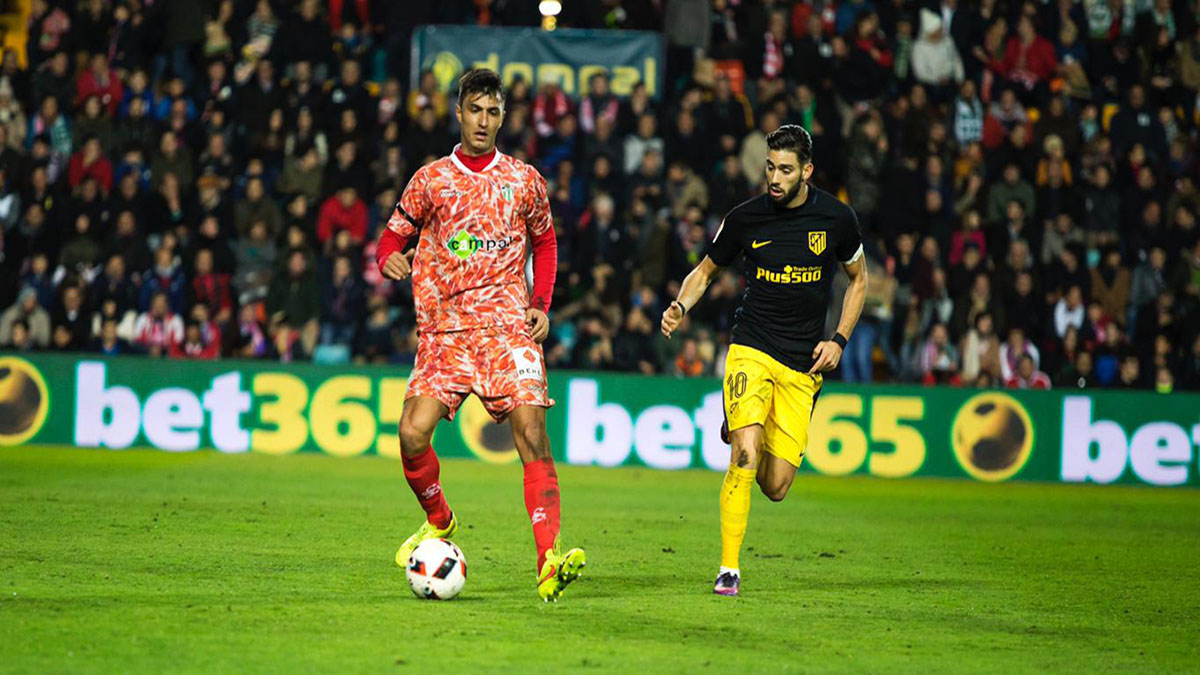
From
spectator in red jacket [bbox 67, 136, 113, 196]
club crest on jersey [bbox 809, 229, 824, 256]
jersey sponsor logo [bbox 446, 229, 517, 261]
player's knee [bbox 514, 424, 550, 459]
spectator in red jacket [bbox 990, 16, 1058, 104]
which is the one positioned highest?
spectator in red jacket [bbox 990, 16, 1058, 104]

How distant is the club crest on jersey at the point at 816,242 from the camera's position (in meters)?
9.13

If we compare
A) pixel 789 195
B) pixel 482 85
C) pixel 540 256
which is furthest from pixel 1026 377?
pixel 482 85

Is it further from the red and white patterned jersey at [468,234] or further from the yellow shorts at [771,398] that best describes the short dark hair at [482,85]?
the yellow shorts at [771,398]

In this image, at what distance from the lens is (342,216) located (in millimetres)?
20359

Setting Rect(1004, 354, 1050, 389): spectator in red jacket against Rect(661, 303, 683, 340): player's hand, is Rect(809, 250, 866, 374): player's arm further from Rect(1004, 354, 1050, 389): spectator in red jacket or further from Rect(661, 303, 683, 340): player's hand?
Rect(1004, 354, 1050, 389): spectator in red jacket

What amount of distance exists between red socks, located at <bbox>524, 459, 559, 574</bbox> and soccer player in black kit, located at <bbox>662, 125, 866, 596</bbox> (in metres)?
1.12

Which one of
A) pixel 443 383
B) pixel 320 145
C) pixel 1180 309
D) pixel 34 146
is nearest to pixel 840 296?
pixel 1180 309

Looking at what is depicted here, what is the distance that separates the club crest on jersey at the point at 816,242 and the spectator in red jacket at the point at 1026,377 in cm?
1046

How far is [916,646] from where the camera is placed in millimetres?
7234

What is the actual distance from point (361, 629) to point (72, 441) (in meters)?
12.0

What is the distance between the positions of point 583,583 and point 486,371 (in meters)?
1.43

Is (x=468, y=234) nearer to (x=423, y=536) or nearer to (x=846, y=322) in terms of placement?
(x=423, y=536)

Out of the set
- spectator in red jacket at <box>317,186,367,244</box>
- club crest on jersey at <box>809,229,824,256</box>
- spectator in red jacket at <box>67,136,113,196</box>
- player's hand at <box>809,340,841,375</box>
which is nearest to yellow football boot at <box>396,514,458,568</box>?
player's hand at <box>809,340,841,375</box>

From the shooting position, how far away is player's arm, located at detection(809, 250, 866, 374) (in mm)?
8969
